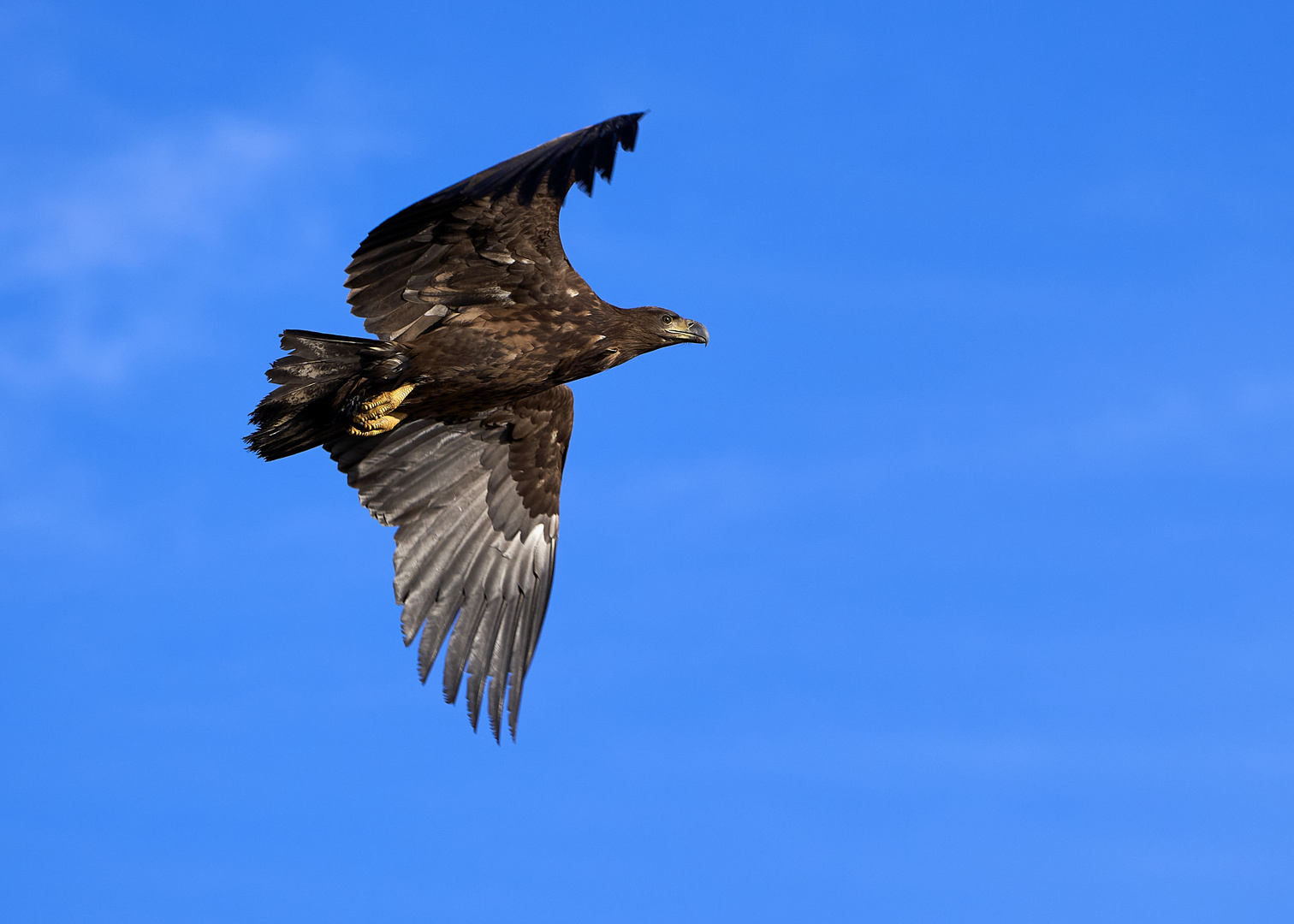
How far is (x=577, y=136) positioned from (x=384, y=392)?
235 cm

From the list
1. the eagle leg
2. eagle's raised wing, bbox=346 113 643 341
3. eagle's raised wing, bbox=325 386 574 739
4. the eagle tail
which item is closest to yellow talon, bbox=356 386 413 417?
the eagle leg

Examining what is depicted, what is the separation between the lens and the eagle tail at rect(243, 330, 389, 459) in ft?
29.4

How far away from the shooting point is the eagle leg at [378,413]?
30.3 ft

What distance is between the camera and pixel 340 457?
10.4m

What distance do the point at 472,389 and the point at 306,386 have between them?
102 centimetres

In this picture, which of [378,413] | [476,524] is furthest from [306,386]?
[476,524]

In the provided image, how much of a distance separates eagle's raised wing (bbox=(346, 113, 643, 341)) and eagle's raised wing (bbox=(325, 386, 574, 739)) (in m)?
1.48

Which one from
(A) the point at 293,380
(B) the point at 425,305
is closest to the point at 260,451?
(A) the point at 293,380

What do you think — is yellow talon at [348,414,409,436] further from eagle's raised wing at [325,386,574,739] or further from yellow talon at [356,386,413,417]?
eagle's raised wing at [325,386,574,739]

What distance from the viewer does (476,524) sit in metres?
10.7

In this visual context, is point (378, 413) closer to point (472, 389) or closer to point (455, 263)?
point (472, 389)

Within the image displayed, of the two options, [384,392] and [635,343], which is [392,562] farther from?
[635,343]

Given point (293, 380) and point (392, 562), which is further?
point (392, 562)

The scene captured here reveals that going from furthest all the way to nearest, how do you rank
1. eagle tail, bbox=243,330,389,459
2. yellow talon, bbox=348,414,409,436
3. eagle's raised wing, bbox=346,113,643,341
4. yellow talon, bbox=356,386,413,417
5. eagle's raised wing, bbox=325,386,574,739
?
eagle's raised wing, bbox=325,386,574,739 < yellow talon, bbox=348,414,409,436 < yellow talon, bbox=356,386,413,417 < eagle tail, bbox=243,330,389,459 < eagle's raised wing, bbox=346,113,643,341
